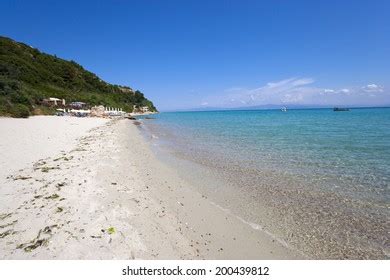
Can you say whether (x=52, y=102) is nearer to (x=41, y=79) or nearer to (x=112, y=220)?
(x=41, y=79)

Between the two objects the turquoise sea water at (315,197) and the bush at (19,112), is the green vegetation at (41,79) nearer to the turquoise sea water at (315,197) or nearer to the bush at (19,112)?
the bush at (19,112)

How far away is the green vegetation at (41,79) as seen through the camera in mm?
44234

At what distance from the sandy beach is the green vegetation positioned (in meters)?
35.7

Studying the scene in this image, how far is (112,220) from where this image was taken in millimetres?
5652

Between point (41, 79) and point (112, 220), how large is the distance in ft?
337

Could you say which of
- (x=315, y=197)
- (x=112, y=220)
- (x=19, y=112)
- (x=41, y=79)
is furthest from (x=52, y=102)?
(x=315, y=197)

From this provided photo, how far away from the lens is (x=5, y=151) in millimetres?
12352

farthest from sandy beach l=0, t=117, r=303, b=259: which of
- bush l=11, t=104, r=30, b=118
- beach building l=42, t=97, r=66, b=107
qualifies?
beach building l=42, t=97, r=66, b=107

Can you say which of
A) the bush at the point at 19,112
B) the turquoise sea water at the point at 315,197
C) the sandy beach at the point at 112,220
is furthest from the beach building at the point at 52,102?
the sandy beach at the point at 112,220

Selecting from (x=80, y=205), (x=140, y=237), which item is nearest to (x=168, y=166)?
(x=80, y=205)

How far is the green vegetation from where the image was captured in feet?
145

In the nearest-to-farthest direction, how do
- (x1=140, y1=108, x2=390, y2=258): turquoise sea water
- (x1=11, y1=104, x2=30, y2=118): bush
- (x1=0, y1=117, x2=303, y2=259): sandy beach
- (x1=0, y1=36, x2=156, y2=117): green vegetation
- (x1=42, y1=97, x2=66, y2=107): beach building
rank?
(x1=0, y1=117, x2=303, y2=259): sandy beach → (x1=140, y1=108, x2=390, y2=258): turquoise sea water → (x1=11, y1=104, x2=30, y2=118): bush → (x1=0, y1=36, x2=156, y2=117): green vegetation → (x1=42, y1=97, x2=66, y2=107): beach building

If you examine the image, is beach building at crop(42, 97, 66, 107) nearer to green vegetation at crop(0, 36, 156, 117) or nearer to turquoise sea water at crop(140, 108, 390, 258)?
green vegetation at crop(0, 36, 156, 117)

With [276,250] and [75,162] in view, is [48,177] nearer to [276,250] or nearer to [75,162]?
[75,162]
